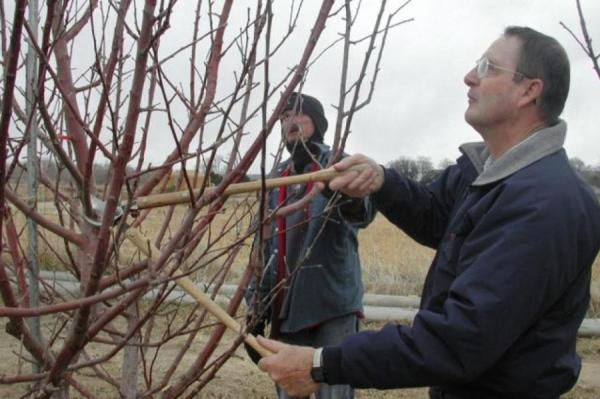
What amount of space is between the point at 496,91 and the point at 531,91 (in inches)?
3.5

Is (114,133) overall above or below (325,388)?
above

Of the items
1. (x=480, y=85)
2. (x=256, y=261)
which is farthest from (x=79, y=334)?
(x=480, y=85)

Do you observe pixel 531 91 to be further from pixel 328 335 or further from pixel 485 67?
pixel 328 335

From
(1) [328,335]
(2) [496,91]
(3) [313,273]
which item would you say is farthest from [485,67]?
(1) [328,335]

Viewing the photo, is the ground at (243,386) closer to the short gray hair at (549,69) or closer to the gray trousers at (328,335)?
the gray trousers at (328,335)

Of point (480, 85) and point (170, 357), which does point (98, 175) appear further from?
point (170, 357)

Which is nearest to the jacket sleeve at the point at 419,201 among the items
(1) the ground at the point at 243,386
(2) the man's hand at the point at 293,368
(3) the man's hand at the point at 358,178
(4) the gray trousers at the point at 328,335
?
(3) the man's hand at the point at 358,178

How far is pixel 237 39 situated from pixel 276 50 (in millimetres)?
243

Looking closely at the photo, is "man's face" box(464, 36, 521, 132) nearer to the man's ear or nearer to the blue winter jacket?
the man's ear

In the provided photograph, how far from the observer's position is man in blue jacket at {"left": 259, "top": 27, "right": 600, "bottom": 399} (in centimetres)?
150

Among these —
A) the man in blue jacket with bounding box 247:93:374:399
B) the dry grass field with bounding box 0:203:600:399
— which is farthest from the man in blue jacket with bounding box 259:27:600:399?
the man in blue jacket with bounding box 247:93:374:399

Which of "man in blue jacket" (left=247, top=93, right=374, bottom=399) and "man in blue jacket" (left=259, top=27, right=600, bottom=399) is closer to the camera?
"man in blue jacket" (left=259, top=27, right=600, bottom=399)

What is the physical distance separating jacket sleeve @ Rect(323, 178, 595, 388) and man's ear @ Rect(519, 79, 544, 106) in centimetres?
32

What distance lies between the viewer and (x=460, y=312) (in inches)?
59.7
